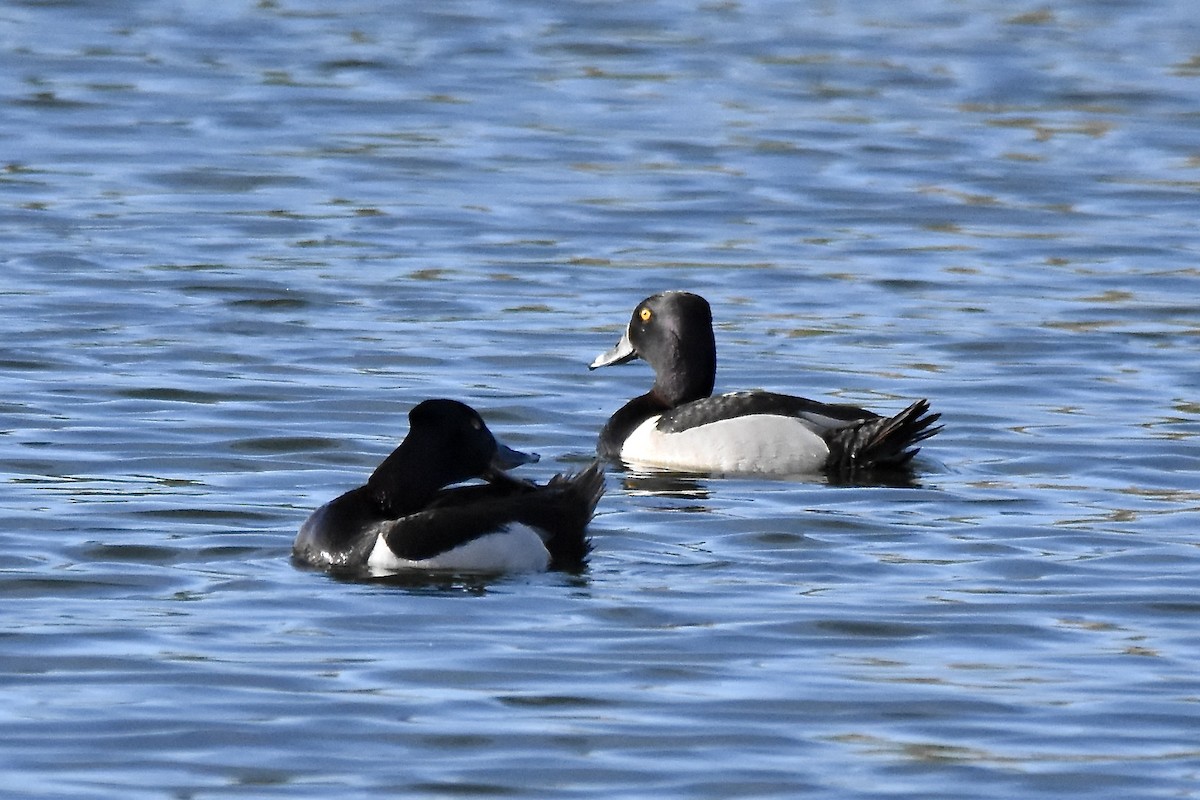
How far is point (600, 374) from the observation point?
15602 mm

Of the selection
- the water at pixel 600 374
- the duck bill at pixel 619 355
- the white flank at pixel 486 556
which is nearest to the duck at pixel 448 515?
the white flank at pixel 486 556

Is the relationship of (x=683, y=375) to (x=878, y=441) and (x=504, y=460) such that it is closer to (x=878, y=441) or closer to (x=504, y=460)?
(x=878, y=441)

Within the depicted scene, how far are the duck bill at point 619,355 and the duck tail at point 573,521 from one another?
3.87 metres

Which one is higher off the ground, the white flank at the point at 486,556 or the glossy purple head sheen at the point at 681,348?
the glossy purple head sheen at the point at 681,348

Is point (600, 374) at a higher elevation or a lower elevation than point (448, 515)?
lower

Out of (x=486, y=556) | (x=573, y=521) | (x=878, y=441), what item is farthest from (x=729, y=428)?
(x=486, y=556)

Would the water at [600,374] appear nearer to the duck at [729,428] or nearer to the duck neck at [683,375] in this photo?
the duck at [729,428]

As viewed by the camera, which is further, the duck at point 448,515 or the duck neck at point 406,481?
the duck neck at point 406,481

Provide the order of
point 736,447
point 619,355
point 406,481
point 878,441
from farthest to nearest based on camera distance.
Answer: point 619,355
point 736,447
point 878,441
point 406,481

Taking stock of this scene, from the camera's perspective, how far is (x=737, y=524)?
1124cm

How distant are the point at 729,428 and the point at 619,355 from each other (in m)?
1.63

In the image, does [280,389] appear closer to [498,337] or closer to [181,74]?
[498,337]

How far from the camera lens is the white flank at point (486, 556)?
9.95 meters

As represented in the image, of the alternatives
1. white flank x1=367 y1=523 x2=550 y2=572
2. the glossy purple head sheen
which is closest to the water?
white flank x1=367 y1=523 x2=550 y2=572
